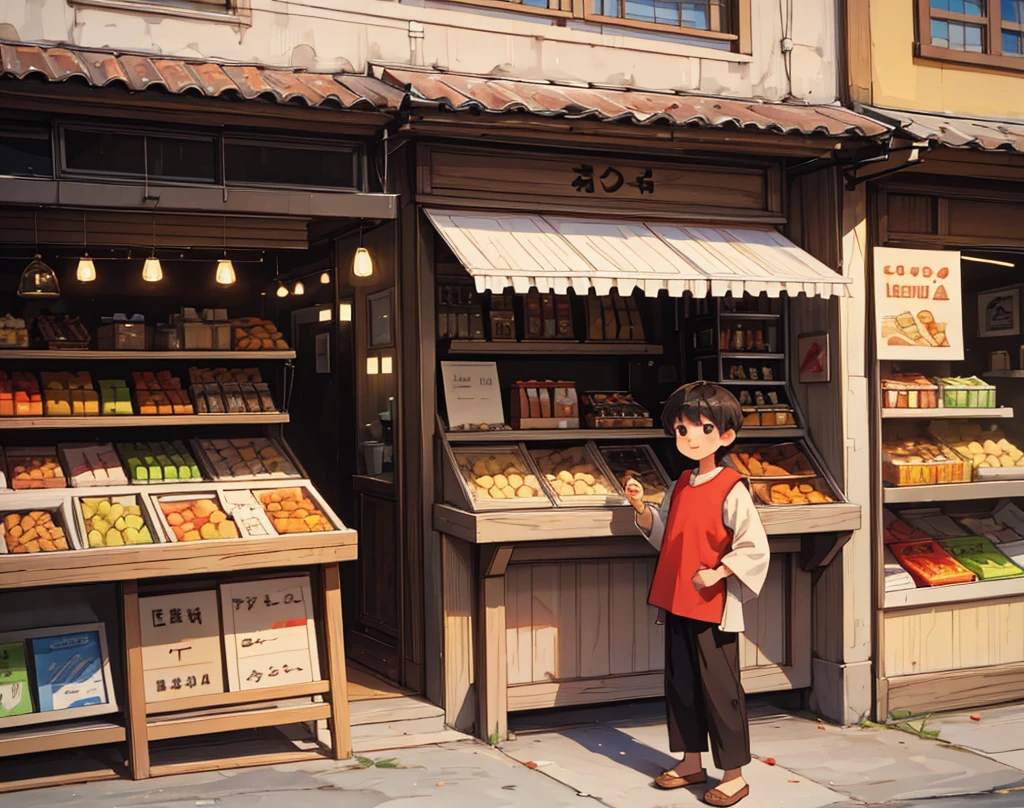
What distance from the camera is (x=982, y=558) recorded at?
8.87m

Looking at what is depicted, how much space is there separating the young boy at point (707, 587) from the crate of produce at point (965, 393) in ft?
9.67

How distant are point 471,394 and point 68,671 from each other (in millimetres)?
3137

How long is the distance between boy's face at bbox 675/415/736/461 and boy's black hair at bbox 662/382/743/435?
1.0 inches

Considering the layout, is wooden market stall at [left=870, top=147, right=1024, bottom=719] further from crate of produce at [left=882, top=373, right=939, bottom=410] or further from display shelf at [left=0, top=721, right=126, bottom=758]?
display shelf at [left=0, top=721, right=126, bottom=758]

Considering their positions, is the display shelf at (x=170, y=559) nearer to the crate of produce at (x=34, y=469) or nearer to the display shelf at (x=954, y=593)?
the crate of produce at (x=34, y=469)

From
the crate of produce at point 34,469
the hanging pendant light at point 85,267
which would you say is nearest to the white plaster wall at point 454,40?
the hanging pendant light at point 85,267

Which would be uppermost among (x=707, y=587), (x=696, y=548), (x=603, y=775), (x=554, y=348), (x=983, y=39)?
(x=983, y=39)

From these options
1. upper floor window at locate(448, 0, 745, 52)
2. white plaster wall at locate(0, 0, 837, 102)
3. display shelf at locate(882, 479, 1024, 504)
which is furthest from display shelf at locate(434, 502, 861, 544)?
upper floor window at locate(448, 0, 745, 52)

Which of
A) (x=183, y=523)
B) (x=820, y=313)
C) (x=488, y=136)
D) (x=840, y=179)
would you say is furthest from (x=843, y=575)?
(x=183, y=523)

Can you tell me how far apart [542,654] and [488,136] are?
3.52m

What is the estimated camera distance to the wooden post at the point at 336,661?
270 inches

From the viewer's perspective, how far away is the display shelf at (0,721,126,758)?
6.23 m

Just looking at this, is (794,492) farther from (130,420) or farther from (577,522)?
(130,420)

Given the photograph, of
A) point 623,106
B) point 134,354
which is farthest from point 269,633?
point 623,106
